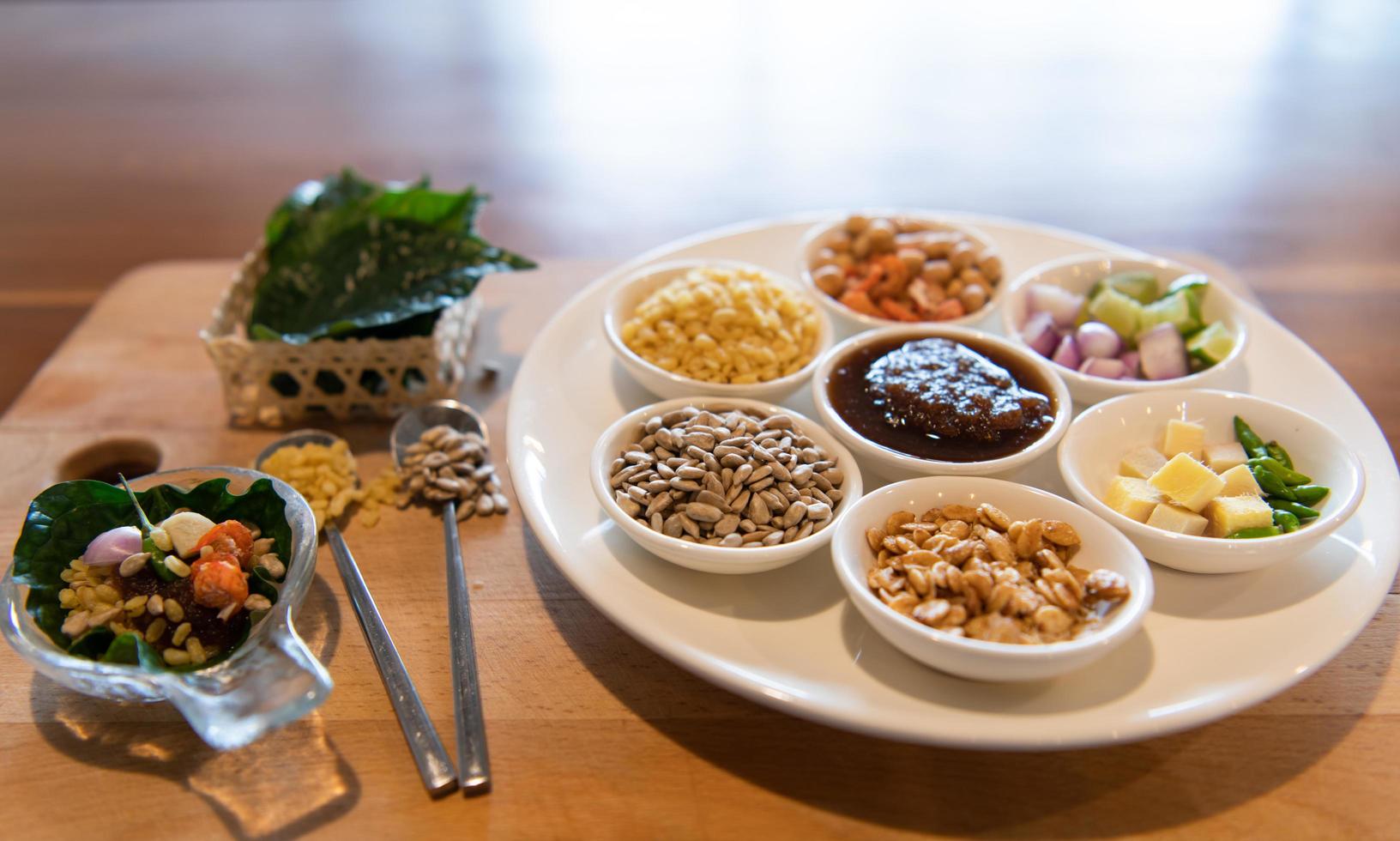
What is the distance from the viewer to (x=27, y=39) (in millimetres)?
5805

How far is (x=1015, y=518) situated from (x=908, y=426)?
1.09 ft

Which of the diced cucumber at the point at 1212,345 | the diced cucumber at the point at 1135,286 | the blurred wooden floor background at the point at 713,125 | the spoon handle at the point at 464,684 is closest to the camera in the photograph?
the spoon handle at the point at 464,684

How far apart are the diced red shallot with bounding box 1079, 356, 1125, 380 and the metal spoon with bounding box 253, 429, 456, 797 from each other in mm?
1708

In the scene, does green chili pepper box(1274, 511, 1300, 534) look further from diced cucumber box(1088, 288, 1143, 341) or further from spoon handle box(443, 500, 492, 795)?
spoon handle box(443, 500, 492, 795)

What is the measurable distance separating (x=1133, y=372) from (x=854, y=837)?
142cm

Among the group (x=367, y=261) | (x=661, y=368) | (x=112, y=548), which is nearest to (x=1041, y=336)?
(x=661, y=368)

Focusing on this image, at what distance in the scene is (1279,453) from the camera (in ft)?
6.81

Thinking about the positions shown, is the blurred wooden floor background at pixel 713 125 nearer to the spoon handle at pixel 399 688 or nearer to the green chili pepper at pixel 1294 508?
the green chili pepper at pixel 1294 508

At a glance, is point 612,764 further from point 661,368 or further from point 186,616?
point 661,368

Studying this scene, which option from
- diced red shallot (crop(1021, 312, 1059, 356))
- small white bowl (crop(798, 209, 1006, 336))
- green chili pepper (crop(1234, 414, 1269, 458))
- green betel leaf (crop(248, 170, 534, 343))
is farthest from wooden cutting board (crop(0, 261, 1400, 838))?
small white bowl (crop(798, 209, 1006, 336))

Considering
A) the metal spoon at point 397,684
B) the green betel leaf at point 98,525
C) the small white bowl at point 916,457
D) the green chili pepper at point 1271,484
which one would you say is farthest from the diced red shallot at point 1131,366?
the green betel leaf at point 98,525

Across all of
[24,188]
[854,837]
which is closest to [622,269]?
[854,837]

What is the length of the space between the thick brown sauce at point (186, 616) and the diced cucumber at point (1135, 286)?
2257 mm

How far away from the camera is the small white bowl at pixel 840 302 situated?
2.55 m
